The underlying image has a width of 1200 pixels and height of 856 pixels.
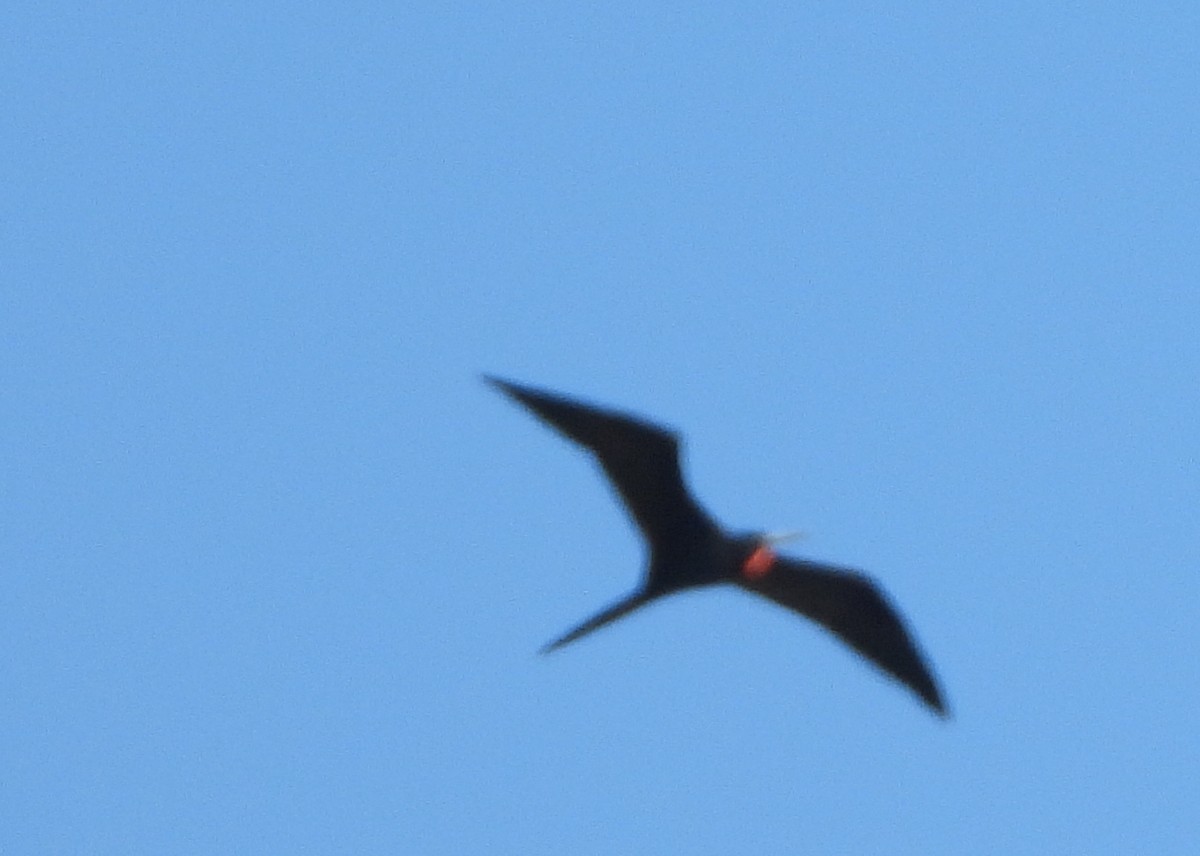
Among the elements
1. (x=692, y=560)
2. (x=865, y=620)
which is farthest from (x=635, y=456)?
(x=865, y=620)

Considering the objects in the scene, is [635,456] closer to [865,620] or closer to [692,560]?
[692,560]

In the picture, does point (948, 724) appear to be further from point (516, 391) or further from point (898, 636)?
point (516, 391)

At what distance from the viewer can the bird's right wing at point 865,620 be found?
30.4ft

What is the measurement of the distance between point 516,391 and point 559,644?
1.24 metres

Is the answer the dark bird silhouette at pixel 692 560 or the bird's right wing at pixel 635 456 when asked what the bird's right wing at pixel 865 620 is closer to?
the dark bird silhouette at pixel 692 560

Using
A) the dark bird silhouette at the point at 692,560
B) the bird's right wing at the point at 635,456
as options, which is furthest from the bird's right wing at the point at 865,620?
the bird's right wing at the point at 635,456

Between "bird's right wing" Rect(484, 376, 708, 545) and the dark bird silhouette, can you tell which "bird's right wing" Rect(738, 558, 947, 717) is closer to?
the dark bird silhouette

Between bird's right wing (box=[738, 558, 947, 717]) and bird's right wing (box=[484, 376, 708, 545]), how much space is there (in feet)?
2.68

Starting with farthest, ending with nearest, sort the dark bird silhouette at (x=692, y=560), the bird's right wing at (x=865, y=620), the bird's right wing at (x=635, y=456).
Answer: the bird's right wing at (x=865, y=620) < the dark bird silhouette at (x=692, y=560) < the bird's right wing at (x=635, y=456)

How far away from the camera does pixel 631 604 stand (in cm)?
862

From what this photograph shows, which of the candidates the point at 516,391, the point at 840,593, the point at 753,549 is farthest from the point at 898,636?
the point at 516,391

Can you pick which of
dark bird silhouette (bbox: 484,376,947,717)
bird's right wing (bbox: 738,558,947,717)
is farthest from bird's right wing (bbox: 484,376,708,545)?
bird's right wing (bbox: 738,558,947,717)

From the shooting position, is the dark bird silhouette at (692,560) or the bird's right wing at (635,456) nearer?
the bird's right wing at (635,456)

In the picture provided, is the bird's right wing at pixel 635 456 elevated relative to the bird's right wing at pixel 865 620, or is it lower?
elevated
